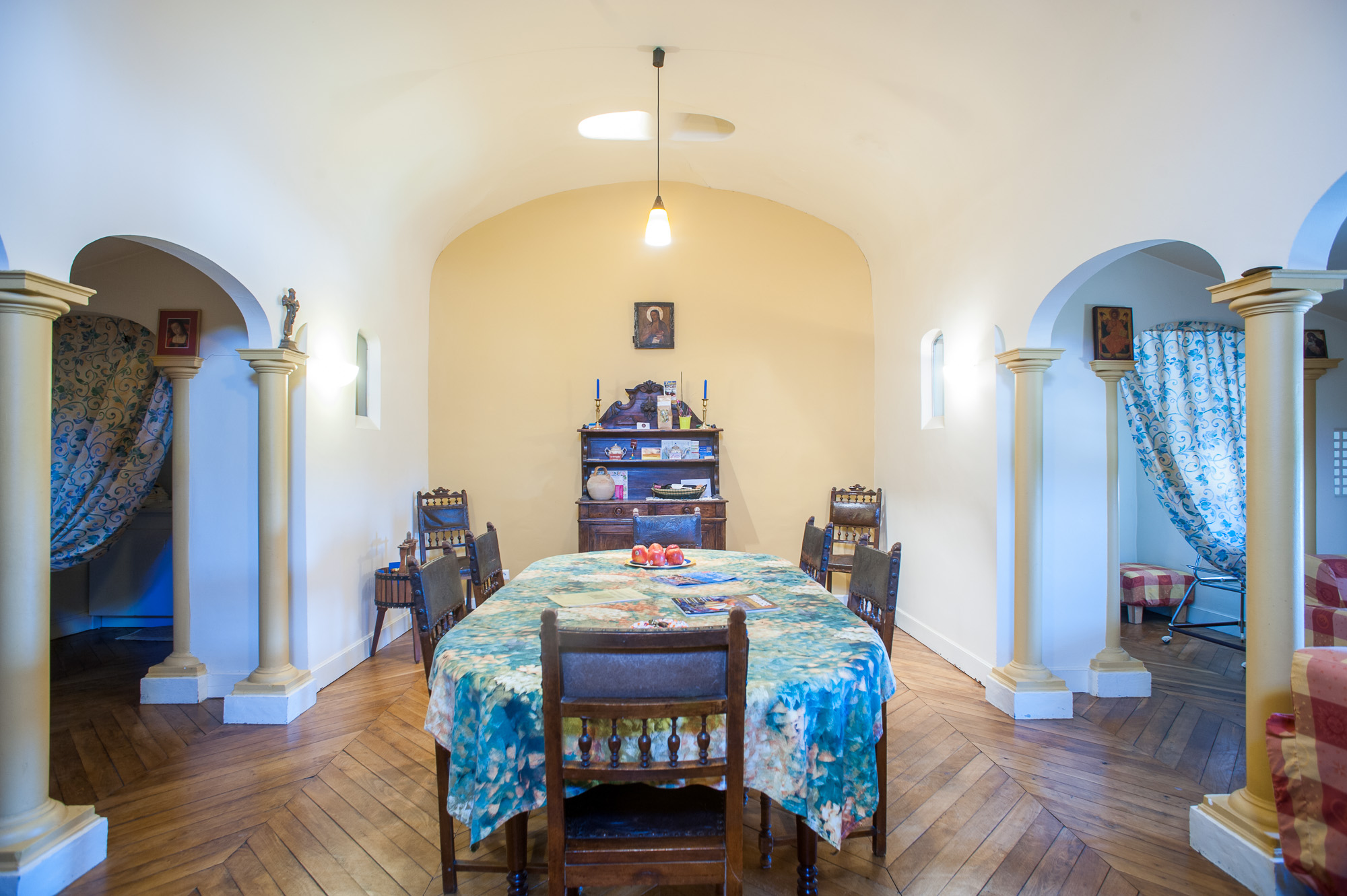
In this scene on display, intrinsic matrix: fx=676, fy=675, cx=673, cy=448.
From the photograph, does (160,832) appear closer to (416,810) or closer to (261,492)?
(416,810)

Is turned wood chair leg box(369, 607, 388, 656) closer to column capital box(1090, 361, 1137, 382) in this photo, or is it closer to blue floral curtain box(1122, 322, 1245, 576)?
column capital box(1090, 361, 1137, 382)

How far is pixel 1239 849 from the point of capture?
2.08 meters

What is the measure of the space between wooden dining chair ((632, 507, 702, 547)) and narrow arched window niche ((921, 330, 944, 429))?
202 centimetres

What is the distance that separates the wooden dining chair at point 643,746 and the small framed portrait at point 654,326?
447 centimetres

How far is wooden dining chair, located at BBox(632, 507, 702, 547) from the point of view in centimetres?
360

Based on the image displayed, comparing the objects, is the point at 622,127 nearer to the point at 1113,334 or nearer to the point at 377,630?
the point at 1113,334

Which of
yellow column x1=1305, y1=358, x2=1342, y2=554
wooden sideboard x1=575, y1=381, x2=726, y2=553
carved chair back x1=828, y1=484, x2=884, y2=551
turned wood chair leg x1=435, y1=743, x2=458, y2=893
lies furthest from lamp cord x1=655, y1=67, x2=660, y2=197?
yellow column x1=1305, y1=358, x2=1342, y2=554

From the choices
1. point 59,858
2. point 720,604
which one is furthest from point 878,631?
point 59,858

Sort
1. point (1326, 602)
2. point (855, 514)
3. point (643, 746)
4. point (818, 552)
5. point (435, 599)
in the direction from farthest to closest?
point (855, 514) → point (1326, 602) → point (818, 552) → point (435, 599) → point (643, 746)

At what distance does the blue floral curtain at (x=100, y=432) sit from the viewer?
3777 millimetres

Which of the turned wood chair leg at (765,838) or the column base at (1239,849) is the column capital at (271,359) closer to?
the turned wood chair leg at (765,838)

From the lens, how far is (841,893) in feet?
6.59

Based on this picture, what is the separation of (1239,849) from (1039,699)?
4.13 feet

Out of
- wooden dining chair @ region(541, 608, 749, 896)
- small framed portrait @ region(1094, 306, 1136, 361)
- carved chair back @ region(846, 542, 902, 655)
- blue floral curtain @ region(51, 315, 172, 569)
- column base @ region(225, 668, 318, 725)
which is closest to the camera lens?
wooden dining chair @ region(541, 608, 749, 896)
